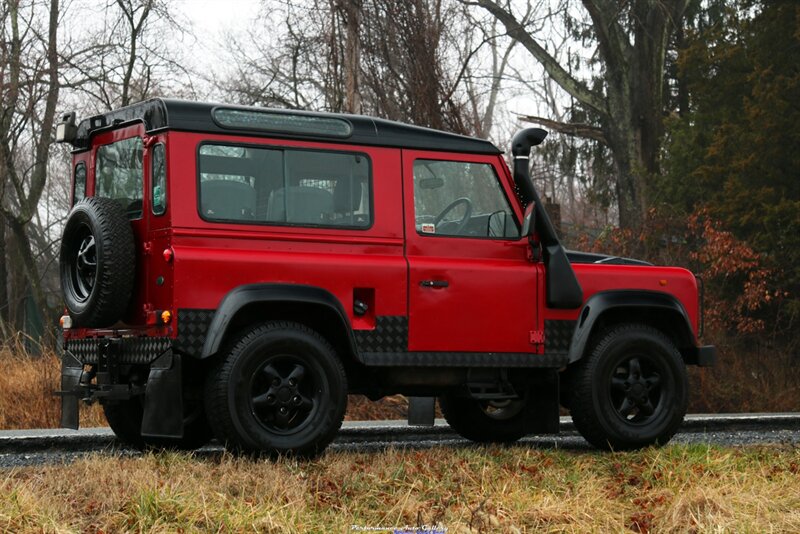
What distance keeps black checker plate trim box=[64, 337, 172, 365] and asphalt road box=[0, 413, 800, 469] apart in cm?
72

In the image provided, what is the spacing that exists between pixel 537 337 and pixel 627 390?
97 cm

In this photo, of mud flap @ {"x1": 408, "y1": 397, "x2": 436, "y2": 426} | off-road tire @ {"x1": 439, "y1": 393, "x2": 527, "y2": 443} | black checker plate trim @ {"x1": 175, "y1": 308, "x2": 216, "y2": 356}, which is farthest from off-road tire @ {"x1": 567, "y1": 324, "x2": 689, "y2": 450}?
black checker plate trim @ {"x1": 175, "y1": 308, "x2": 216, "y2": 356}

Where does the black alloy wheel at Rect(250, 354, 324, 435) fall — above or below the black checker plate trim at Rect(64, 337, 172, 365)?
below

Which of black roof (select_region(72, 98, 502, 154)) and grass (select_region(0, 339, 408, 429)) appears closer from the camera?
black roof (select_region(72, 98, 502, 154))

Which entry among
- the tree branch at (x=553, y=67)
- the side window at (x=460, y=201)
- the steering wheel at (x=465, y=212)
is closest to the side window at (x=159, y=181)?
the side window at (x=460, y=201)

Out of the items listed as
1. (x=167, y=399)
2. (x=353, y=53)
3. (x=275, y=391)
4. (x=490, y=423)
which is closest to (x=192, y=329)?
(x=167, y=399)

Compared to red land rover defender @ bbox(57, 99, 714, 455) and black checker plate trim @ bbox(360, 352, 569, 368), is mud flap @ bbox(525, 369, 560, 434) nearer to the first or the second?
red land rover defender @ bbox(57, 99, 714, 455)

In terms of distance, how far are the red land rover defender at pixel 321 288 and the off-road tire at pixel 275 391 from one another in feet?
0.04

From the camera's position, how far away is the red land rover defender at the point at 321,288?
792 cm

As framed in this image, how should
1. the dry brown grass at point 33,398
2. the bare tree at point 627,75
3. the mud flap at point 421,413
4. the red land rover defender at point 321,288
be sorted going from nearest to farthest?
the red land rover defender at point 321,288 < the mud flap at point 421,413 < the dry brown grass at point 33,398 < the bare tree at point 627,75

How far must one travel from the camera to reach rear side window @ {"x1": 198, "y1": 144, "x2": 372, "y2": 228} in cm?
808

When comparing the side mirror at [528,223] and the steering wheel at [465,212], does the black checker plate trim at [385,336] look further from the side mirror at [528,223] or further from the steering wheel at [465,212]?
the side mirror at [528,223]

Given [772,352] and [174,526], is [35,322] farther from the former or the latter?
[174,526]

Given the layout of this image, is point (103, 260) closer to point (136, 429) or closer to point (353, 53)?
point (136, 429)
